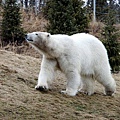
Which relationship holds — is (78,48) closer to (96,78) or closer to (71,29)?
(96,78)

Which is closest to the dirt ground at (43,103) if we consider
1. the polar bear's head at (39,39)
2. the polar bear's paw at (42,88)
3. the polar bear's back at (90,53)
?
the polar bear's paw at (42,88)

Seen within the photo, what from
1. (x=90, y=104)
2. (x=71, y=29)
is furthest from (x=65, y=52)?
A: (x=71, y=29)

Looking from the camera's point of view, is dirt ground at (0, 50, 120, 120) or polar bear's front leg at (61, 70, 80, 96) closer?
dirt ground at (0, 50, 120, 120)

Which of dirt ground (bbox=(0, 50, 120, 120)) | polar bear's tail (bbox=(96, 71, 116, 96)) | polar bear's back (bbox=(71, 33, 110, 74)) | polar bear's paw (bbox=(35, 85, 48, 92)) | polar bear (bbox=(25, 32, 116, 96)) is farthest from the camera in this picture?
polar bear's tail (bbox=(96, 71, 116, 96))

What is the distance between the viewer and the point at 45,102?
4984 millimetres

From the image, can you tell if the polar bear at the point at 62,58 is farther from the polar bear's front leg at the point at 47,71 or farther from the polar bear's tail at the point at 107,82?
the polar bear's tail at the point at 107,82

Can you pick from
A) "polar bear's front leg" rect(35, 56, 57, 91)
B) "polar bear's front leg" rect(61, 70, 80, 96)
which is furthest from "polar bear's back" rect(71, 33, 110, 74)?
"polar bear's front leg" rect(35, 56, 57, 91)

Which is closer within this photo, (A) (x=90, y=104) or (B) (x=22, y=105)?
(B) (x=22, y=105)

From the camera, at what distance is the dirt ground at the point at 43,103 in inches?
177

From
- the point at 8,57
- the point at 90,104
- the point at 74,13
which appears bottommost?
the point at 90,104

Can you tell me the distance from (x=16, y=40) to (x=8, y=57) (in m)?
5.33

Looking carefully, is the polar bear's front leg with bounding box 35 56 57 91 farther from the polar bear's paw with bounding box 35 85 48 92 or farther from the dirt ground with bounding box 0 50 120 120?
the dirt ground with bounding box 0 50 120 120

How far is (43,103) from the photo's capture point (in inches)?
194

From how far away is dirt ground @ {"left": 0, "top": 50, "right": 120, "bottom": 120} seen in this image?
4.50 meters
